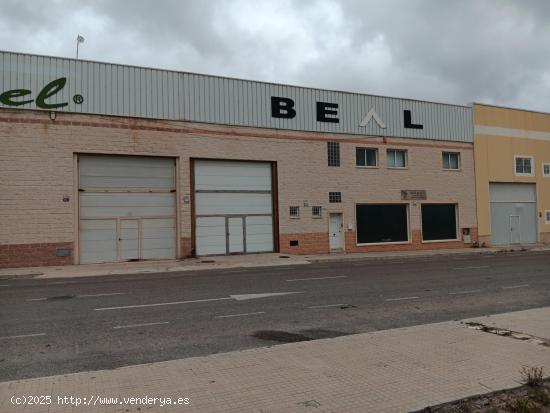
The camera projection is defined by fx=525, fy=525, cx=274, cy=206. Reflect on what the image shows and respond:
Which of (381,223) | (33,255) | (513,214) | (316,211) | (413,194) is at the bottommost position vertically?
(33,255)

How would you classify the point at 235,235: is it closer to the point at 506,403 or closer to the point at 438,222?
the point at 438,222

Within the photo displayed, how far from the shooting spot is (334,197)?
28.2 m

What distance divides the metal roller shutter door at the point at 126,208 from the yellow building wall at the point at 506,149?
66.1ft

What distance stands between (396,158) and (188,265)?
15.0m

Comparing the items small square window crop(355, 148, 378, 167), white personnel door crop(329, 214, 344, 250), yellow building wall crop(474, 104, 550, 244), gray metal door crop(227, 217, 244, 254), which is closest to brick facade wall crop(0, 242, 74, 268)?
gray metal door crop(227, 217, 244, 254)

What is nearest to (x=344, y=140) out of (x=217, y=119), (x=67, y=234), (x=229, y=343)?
(x=217, y=119)

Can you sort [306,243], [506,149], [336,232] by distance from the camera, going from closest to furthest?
[306,243]
[336,232]
[506,149]

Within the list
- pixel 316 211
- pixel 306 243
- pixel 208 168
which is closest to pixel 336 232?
pixel 316 211

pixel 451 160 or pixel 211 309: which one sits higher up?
pixel 451 160

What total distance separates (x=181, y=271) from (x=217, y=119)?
342 inches

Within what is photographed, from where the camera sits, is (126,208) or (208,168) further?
(208,168)

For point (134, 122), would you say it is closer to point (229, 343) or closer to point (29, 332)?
point (29, 332)

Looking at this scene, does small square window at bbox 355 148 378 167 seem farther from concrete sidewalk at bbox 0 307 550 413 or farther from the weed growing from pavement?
the weed growing from pavement

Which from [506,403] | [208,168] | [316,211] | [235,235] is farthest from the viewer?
[316,211]
